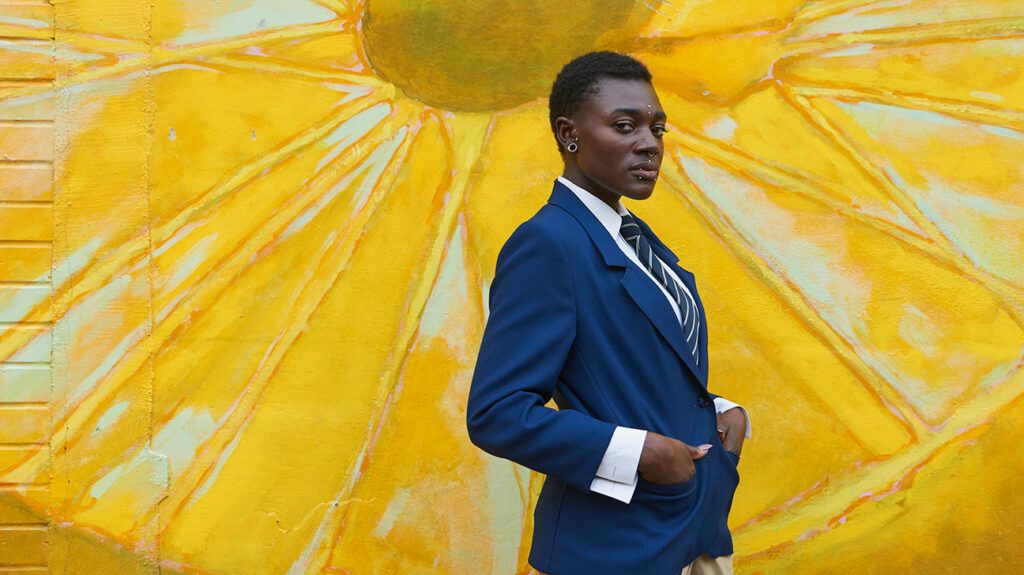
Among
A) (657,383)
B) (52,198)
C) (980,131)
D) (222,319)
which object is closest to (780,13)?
(980,131)

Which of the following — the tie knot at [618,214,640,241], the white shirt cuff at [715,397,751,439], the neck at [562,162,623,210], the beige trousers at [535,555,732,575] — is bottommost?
the beige trousers at [535,555,732,575]

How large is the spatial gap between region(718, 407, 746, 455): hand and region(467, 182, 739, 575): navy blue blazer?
0.09 meters

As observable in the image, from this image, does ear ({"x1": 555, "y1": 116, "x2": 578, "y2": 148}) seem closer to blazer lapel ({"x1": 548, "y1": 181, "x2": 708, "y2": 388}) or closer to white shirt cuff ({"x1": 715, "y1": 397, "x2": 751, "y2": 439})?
blazer lapel ({"x1": 548, "y1": 181, "x2": 708, "y2": 388})

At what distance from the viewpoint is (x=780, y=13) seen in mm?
2834

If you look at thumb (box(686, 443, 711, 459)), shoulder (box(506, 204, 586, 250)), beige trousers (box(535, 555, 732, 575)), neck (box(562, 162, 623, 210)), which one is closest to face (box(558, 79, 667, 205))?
neck (box(562, 162, 623, 210))

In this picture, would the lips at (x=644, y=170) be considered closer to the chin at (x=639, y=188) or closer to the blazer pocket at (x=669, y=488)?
the chin at (x=639, y=188)

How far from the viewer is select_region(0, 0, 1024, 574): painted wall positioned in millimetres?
2768

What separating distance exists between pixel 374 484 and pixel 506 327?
1.32 m

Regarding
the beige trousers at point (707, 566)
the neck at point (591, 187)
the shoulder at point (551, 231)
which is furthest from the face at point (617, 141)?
the beige trousers at point (707, 566)

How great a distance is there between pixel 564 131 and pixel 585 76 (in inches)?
4.2

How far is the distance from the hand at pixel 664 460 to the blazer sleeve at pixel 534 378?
2.6 inches

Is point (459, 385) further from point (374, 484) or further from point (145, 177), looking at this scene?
point (145, 177)

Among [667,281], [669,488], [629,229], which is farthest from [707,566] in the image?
[629,229]

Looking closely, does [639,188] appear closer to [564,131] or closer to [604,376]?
[564,131]
